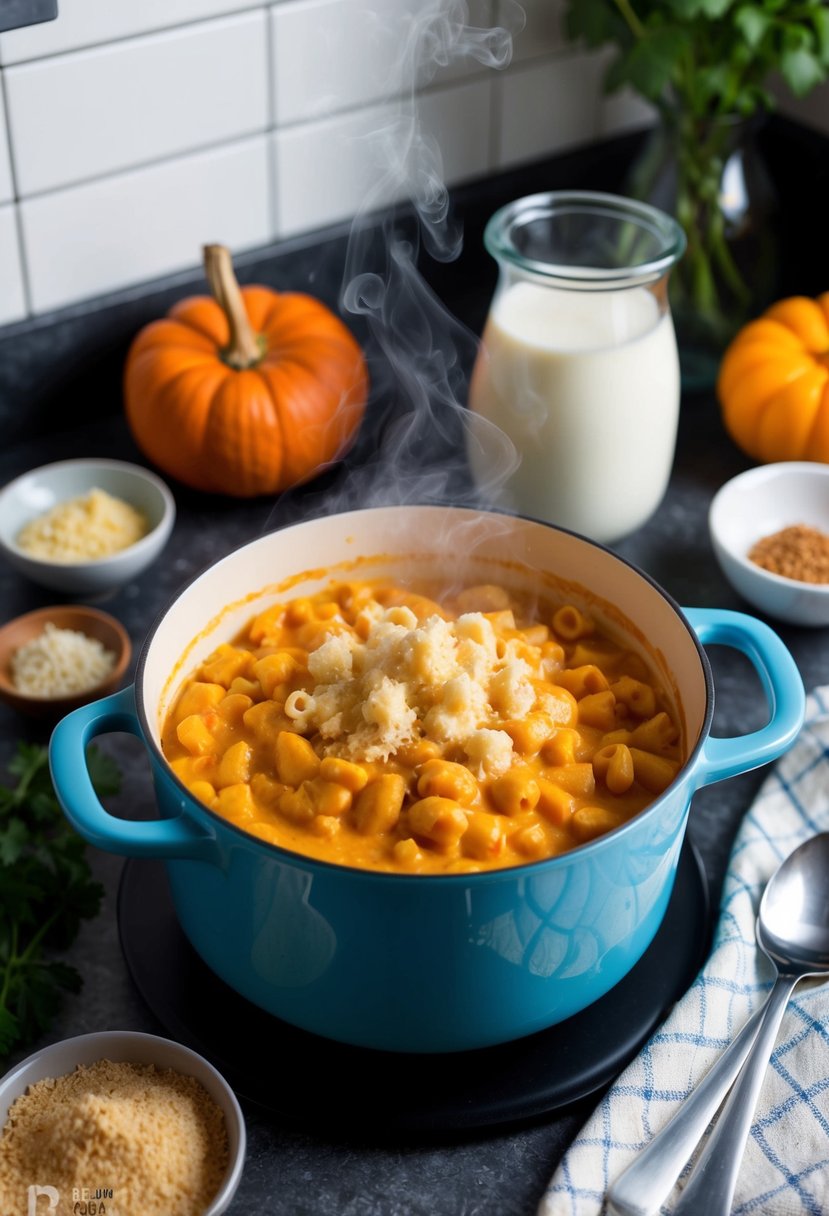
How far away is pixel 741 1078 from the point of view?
3.18 feet

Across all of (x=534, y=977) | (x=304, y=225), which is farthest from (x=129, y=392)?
(x=534, y=977)

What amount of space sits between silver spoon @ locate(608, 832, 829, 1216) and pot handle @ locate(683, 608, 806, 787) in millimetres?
158

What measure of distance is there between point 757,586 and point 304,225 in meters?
0.78

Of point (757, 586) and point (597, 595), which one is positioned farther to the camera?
point (757, 586)

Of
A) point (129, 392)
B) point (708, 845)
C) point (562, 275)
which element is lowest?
point (708, 845)

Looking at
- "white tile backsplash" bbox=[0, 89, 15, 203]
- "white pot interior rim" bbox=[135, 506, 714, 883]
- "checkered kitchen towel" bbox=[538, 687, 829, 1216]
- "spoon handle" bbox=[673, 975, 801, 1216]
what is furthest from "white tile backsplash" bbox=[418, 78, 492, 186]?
"spoon handle" bbox=[673, 975, 801, 1216]

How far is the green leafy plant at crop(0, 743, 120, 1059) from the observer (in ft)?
3.43

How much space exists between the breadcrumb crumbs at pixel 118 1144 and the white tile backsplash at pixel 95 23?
41.5 inches

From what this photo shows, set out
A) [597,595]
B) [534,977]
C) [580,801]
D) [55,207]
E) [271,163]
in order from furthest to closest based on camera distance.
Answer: [271,163]
[55,207]
[597,595]
[580,801]
[534,977]

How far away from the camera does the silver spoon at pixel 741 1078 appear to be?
90 centimetres

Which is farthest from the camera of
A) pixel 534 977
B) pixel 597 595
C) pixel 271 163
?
pixel 271 163

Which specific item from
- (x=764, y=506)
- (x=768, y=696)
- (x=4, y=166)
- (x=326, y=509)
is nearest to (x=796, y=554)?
(x=764, y=506)

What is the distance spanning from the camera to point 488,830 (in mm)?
955

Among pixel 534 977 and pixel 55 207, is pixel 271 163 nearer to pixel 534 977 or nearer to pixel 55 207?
pixel 55 207
